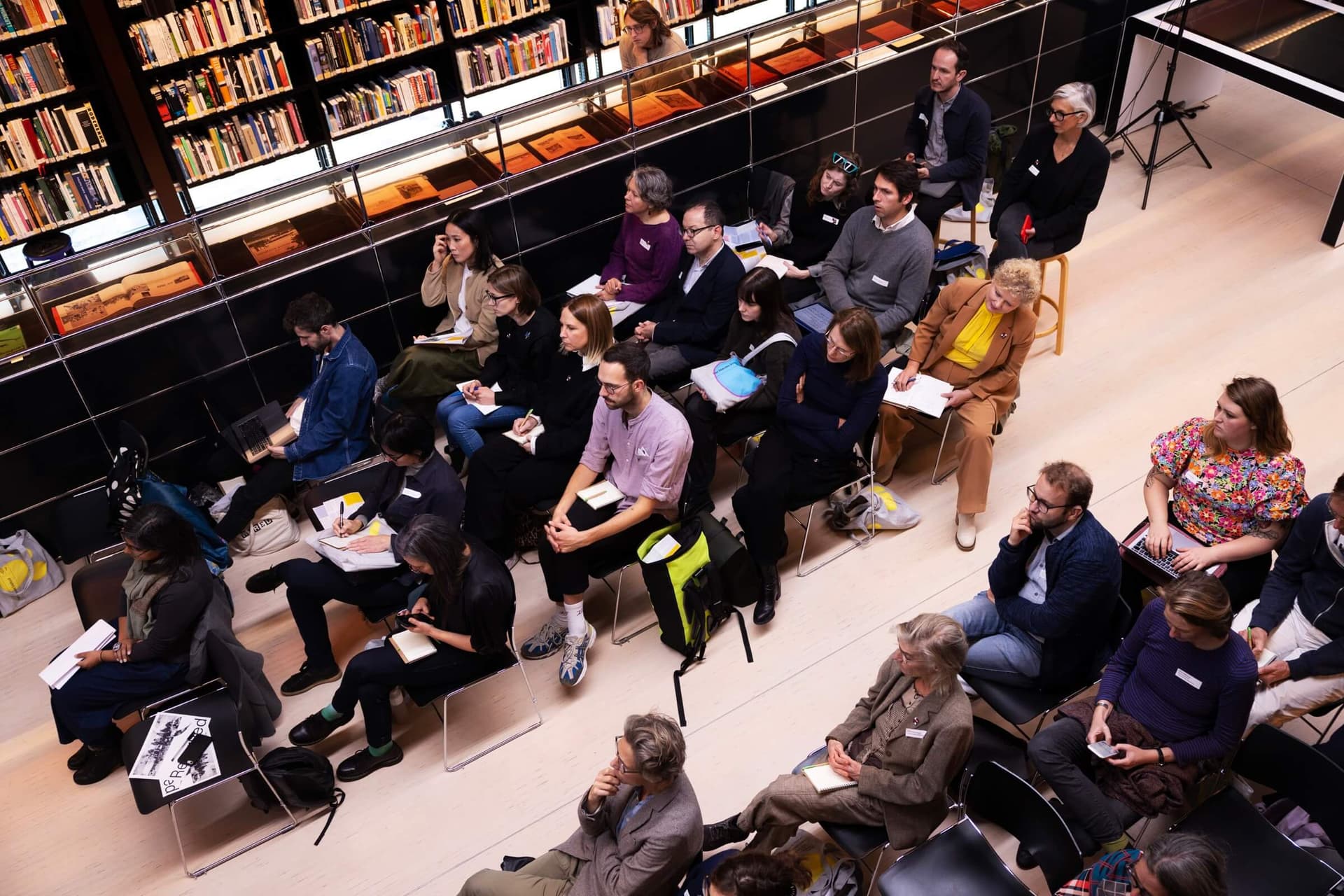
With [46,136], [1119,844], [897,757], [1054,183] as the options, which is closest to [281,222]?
[46,136]

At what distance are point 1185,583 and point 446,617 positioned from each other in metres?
2.51

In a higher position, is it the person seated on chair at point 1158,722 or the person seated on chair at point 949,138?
the person seated on chair at point 949,138

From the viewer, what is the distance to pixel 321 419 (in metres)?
5.15

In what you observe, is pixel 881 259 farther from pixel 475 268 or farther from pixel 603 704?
pixel 603 704

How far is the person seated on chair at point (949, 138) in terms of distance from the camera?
5941 mm

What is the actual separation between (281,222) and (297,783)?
2673mm

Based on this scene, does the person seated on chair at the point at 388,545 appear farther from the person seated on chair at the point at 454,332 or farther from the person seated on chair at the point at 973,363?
the person seated on chair at the point at 973,363

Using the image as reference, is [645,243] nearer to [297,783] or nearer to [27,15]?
[297,783]

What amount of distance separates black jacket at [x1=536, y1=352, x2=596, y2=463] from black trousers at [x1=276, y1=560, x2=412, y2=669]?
0.86 m

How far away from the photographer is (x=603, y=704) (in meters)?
4.52

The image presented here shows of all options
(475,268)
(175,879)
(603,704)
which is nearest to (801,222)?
(475,268)

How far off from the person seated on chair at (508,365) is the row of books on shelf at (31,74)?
3518mm

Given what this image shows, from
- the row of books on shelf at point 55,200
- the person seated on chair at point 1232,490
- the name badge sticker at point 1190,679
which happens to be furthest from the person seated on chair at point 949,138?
the row of books on shelf at point 55,200

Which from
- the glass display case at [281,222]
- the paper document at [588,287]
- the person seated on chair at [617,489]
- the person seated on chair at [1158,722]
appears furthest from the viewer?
the paper document at [588,287]
